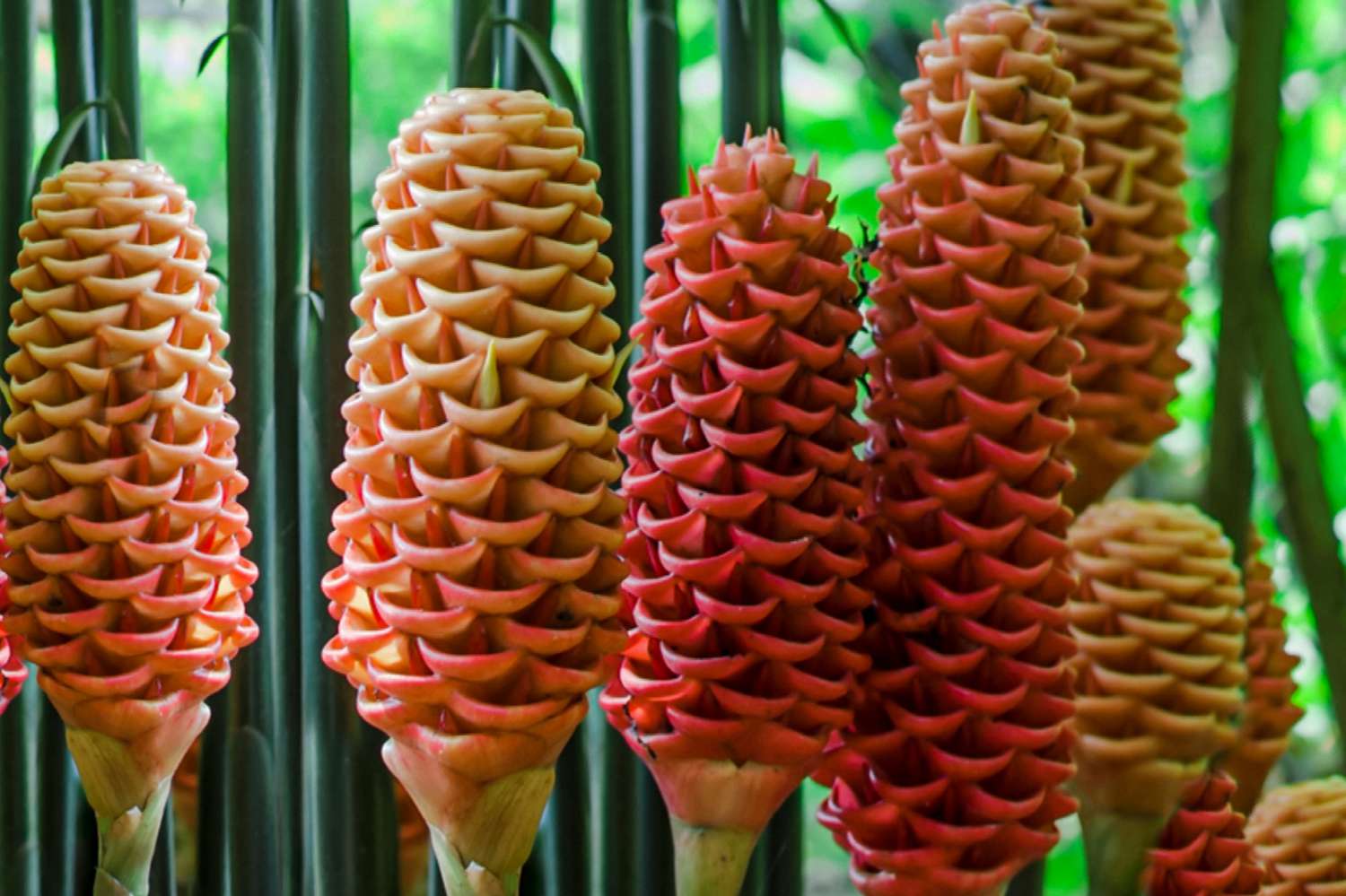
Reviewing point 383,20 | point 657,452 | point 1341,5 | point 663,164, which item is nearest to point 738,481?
point 657,452

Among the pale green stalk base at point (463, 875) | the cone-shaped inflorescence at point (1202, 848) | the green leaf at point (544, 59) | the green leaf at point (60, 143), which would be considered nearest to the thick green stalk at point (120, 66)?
the green leaf at point (60, 143)

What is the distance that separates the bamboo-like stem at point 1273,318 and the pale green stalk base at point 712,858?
0.50ft

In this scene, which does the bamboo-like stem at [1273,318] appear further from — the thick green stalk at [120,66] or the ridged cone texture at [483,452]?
the thick green stalk at [120,66]

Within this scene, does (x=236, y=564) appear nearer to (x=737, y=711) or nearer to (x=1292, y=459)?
(x=737, y=711)

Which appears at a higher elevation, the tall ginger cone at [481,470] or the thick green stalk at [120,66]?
the thick green stalk at [120,66]

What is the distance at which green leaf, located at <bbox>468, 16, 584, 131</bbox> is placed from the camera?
1.22 feet

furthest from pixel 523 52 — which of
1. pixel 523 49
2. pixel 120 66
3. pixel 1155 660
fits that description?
pixel 1155 660

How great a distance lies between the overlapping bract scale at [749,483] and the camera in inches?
12.6

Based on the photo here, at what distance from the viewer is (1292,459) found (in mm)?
369

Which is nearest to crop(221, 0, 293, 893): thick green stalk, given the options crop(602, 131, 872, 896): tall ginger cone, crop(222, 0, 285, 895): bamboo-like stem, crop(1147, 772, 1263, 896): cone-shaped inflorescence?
crop(222, 0, 285, 895): bamboo-like stem

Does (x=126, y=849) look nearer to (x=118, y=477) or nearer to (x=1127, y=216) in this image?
(x=118, y=477)

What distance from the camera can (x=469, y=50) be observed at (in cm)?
38

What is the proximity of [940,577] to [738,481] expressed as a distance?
54mm

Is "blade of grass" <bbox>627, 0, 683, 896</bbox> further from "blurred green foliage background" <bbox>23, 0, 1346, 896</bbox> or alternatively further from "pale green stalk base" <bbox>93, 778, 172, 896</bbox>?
"pale green stalk base" <bbox>93, 778, 172, 896</bbox>
